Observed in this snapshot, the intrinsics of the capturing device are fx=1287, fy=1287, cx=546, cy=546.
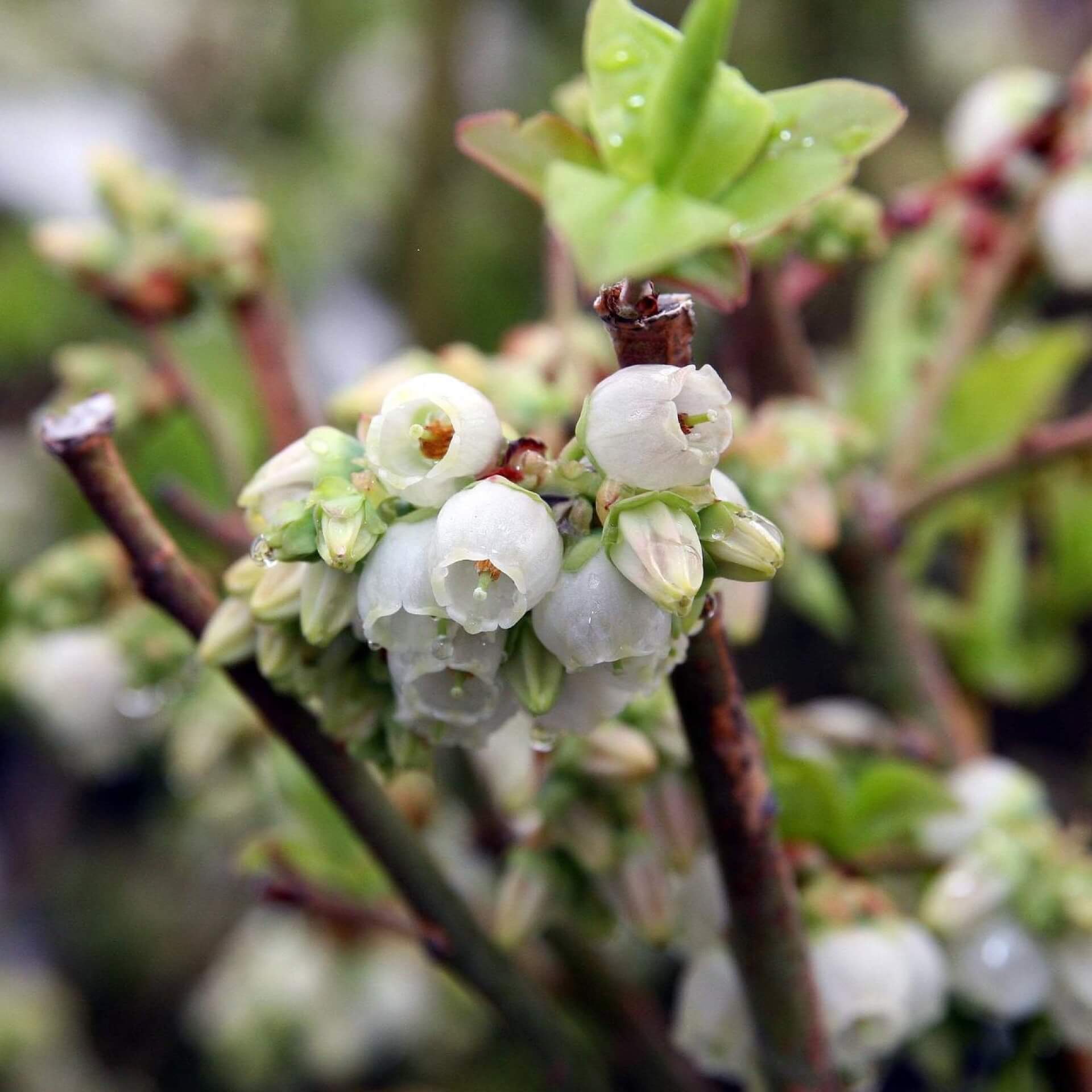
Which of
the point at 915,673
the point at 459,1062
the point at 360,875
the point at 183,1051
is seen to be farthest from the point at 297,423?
the point at 183,1051

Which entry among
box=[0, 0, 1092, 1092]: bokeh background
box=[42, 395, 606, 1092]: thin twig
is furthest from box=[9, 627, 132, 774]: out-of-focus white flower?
box=[42, 395, 606, 1092]: thin twig

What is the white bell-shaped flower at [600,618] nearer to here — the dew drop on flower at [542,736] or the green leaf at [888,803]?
the dew drop on flower at [542,736]

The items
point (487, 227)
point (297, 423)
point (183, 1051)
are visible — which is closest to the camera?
point (297, 423)

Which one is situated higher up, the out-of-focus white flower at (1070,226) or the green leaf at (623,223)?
the green leaf at (623,223)

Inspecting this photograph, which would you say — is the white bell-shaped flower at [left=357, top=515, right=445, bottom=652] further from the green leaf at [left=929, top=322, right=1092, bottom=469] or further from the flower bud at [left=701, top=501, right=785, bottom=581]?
the green leaf at [left=929, top=322, right=1092, bottom=469]

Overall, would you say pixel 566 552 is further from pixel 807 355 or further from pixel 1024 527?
pixel 1024 527

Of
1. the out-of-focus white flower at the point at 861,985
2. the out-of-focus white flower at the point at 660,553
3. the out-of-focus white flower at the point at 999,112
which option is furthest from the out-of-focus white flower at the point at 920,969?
the out-of-focus white flower at the point at 999,112
